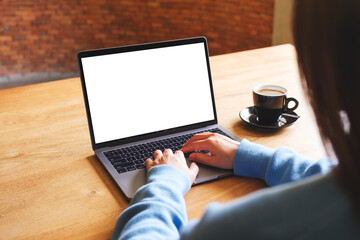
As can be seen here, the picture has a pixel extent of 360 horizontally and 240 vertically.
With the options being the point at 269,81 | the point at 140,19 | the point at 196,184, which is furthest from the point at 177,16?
the point at 196,184

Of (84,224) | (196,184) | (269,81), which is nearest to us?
(84,224)

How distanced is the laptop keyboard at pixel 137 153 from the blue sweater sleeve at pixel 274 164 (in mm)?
174

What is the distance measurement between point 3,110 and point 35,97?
0.12 meters

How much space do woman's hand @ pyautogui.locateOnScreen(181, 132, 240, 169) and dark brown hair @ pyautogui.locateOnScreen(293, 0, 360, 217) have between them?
502 millimetres

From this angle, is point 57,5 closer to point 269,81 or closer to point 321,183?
point 269,81

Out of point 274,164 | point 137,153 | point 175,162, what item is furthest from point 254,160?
point 137,153

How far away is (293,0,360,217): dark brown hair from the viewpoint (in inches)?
16.4

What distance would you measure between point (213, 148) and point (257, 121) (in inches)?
10.5

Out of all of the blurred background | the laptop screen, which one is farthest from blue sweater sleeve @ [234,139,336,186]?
the blurred background

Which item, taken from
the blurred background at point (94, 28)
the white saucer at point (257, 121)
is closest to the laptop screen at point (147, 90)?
the white saucer at point (257, 121)

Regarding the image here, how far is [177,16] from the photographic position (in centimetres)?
379

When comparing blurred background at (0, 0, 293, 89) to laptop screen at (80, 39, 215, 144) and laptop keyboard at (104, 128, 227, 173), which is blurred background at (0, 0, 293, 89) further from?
laptop keyboard at (104, 128, 227, 173)

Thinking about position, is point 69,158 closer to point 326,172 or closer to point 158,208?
point 158,208

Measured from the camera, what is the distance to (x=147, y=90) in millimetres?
1104
